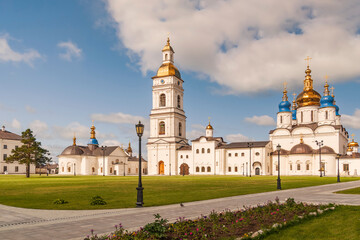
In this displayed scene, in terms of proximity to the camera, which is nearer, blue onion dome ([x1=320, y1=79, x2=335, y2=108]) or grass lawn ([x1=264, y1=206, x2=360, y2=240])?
grass lawn ([x1=264, y1=206, x2=360, y2=240])

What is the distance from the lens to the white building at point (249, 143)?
257 feet

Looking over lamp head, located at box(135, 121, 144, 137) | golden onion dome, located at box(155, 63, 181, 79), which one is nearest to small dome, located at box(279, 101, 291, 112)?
golden onion dome, located at box(155, 63, 181, 79)

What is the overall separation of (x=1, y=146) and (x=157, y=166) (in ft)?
157

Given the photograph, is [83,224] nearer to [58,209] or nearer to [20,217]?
[20,217]

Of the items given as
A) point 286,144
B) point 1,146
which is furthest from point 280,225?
point 1,146

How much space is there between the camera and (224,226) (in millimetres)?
9492

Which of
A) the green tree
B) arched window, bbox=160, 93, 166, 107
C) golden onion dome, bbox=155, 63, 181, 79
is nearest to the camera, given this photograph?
the green tree

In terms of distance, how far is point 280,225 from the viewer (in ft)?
32.3

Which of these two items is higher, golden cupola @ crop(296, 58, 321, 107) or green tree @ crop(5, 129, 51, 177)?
golden cupola @ crop(296, 58, 321, 107)

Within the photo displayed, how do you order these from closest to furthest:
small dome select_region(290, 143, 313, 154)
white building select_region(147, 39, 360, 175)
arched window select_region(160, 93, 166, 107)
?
small dome select_region(290, 143, 313, 154) → white building select_region(147, 39, 360, 175) → arched window select_region(160, 93, 166, 107)

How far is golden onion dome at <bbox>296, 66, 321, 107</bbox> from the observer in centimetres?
8938

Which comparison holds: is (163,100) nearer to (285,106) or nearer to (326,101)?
(285,106)

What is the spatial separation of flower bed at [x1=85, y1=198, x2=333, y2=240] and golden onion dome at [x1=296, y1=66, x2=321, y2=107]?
3272 inches

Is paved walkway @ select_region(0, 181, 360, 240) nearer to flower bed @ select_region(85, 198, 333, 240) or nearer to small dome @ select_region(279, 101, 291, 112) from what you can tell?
flower bed @ select_region(85, 198, 333, 240)
